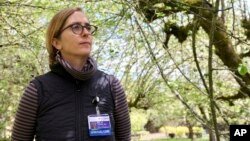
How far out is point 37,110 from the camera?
1.80m

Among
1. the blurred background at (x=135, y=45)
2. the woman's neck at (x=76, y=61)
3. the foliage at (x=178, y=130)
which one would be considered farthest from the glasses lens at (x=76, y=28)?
the foliage at (x=178, y=130)

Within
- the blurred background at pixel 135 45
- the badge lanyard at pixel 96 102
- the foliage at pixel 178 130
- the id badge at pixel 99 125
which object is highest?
the foliage at pixel 178 130

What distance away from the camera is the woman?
177 centimetres

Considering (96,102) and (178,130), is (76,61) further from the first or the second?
(178,130)

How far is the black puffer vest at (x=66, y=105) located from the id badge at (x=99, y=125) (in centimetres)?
2

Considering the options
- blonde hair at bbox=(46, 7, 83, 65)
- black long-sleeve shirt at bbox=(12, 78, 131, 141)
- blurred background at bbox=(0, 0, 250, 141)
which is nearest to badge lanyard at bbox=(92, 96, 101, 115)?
black long-sleeve shirt at bbox=(12, 78, 131, 141)

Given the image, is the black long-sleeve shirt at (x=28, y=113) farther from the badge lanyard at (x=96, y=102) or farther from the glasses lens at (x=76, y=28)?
the glasses lens at (x=76, y=28)

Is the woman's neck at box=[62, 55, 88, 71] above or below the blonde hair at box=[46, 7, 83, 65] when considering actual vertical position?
below

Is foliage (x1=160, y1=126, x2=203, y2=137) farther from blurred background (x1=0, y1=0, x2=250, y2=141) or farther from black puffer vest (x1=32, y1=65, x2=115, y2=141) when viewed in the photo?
black puffer vest (x1=32, y1=65, x2=115, y2=141)

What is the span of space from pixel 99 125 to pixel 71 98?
152 millimetres

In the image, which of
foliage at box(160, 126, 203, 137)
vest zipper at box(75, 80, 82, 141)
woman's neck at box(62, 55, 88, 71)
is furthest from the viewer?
foliage at box(160, 126, 203, 137)

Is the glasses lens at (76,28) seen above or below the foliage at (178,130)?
below

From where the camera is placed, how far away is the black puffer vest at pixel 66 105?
5.77 feet

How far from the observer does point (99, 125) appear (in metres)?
1.78
